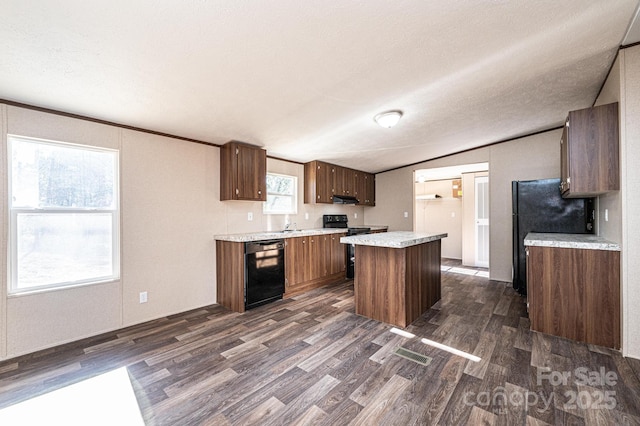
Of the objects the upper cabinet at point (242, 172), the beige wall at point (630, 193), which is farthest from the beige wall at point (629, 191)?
the upper cabinet at point (242, 172)

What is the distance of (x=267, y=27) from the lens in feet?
5.23

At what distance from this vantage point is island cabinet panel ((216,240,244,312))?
3.35m

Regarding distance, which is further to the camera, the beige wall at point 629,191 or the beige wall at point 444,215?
the beige wall at point 444,215

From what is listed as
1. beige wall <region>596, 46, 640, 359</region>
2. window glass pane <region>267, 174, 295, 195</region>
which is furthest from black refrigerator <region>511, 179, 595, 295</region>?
window glass pane <region>267, 174, 295, 195</region>

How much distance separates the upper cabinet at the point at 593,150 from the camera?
223cm

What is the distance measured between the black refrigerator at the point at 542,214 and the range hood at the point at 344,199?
294 centimetres

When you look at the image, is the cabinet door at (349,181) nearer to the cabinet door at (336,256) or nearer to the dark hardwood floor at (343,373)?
the cabinet door at (336,256)

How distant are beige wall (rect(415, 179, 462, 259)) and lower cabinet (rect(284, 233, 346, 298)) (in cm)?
338

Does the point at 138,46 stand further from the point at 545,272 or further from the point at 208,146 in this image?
the point at 545,272

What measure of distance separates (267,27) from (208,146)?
2.45 metres

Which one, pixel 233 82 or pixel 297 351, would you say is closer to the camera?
pixel 233 82

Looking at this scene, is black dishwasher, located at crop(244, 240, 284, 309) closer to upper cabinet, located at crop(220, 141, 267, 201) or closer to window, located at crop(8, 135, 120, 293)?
upper cabinet, located at crop(220, 141, 267, 201)

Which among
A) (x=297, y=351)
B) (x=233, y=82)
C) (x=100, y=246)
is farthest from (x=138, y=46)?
(x=297, y=351)

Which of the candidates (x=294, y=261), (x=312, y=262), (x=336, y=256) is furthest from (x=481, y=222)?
(x=294, y=261)
